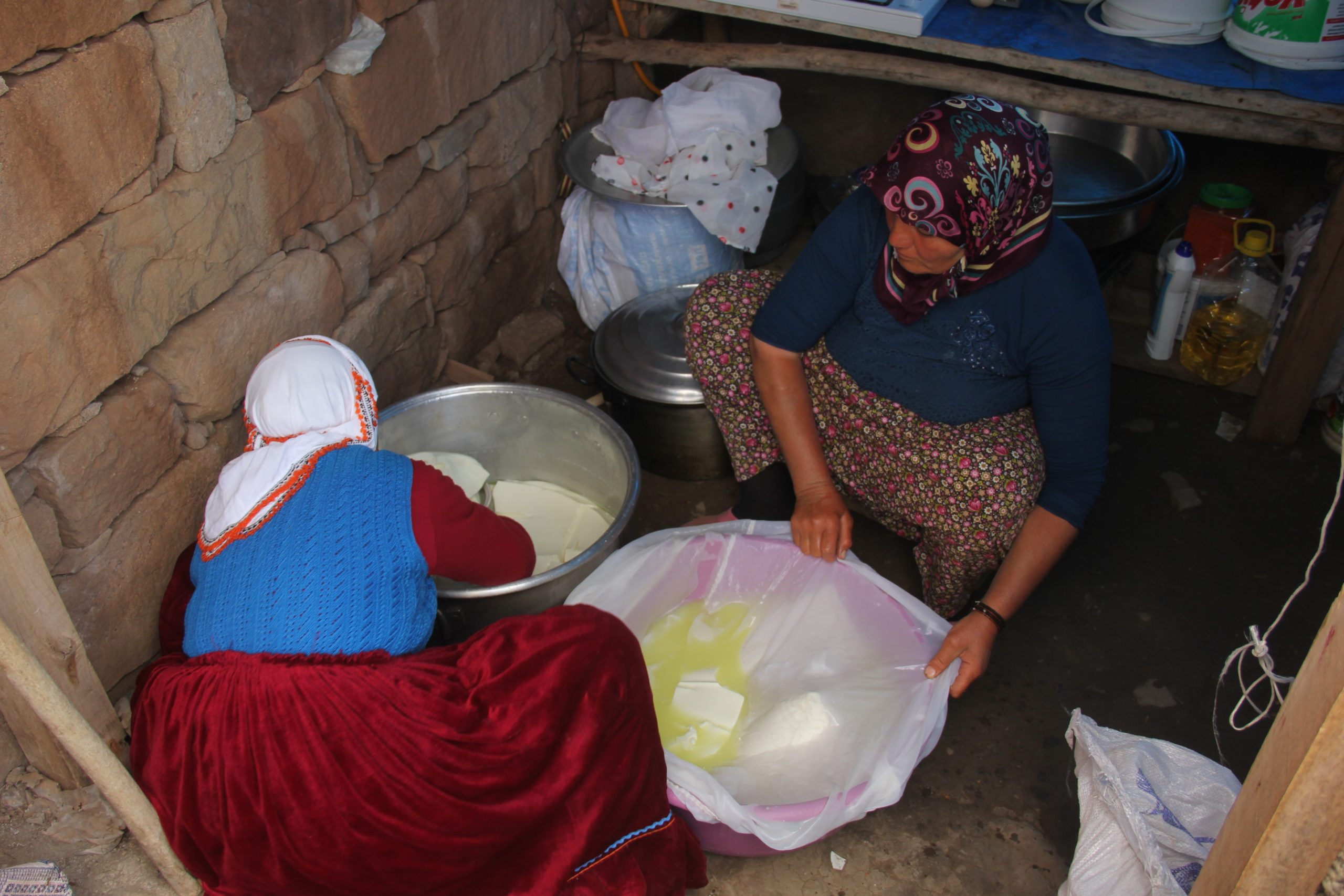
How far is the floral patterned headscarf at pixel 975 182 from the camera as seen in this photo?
1.56 m

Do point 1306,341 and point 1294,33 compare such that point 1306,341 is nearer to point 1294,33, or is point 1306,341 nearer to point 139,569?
point 1294,33

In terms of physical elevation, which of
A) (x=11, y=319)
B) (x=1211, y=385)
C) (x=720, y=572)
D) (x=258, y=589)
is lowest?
(x=1211, y=385)

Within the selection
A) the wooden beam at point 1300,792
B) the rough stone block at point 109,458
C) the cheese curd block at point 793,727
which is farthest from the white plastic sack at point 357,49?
the wooden beam at point 1300,792

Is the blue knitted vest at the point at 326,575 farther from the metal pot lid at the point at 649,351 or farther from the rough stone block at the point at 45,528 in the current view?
the metal pot lid at the point at 649,351

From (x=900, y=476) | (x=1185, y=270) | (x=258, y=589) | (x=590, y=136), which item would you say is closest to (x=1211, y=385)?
(x=1185, y=270)

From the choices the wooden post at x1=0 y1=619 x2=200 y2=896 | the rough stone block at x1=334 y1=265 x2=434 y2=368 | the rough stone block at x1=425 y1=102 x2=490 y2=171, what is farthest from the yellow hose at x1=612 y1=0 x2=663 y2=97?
the wooden post at x1=0 y1=619 x2=200 y2=896

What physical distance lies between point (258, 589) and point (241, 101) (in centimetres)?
91

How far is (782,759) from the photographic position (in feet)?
5.58

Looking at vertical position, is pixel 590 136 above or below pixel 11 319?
below

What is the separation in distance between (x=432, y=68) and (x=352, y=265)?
0.50 metres

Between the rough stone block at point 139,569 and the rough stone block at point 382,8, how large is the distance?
87 centimetres

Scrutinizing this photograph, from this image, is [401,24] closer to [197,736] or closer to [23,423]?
[23,423]

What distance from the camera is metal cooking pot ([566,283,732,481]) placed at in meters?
2.32

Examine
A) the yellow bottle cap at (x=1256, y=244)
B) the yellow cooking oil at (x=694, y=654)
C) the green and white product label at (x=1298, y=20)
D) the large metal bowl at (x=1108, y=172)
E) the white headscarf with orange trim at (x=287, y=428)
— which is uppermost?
the green and white product label at (x=1298, y=20)
